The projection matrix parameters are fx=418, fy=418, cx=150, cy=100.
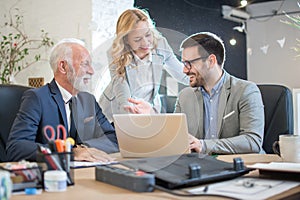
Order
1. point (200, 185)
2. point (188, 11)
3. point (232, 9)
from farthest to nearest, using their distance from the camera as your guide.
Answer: point (232, 9) → point (188, 11) → point (200, 185)

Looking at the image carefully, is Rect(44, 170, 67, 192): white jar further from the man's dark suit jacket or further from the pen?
the man's dark suit jacket

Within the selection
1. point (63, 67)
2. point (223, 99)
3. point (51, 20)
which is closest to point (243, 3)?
point (51, 20)

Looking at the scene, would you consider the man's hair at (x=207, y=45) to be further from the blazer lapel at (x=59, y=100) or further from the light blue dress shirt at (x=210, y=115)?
the blazer lapel at (x=59, y=100)

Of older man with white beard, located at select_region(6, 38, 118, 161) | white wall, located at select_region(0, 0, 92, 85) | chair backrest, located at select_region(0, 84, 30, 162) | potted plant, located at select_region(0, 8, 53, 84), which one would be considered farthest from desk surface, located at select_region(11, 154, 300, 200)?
potted plant, located at select_region(0, 8, 53, 84)

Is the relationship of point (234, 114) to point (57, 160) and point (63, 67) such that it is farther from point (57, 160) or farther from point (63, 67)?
point (57, 160)

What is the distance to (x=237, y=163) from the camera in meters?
1.06

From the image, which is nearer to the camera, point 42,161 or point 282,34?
point 42,161

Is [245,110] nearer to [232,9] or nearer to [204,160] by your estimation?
[204,160]

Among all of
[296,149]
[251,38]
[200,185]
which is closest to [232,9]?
[251,38]

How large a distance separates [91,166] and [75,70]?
75cm

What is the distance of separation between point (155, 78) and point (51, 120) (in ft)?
1.62

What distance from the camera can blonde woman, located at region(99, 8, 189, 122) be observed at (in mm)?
1498

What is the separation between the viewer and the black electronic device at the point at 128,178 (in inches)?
35.7

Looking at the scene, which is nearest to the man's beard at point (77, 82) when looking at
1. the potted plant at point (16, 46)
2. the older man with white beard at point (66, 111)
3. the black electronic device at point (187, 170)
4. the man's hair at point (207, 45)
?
the older man with white beard at point (66, 111)
